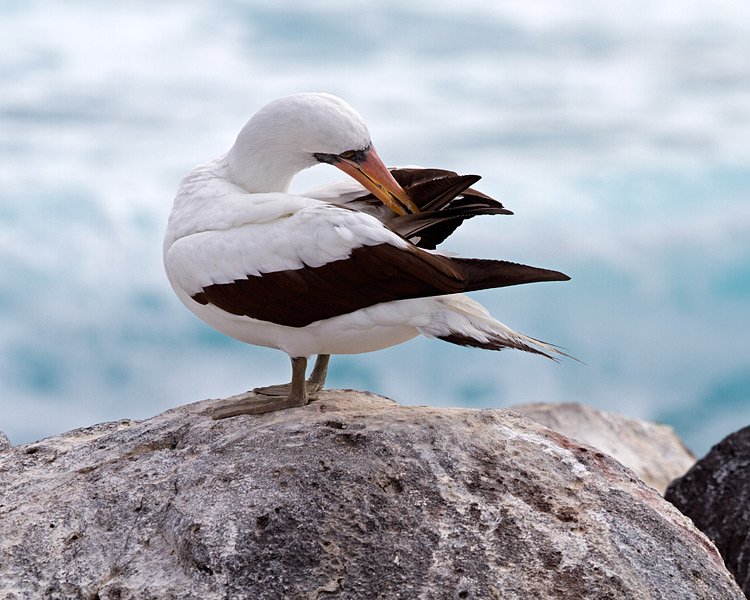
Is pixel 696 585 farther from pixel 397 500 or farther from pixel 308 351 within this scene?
pixel 308 351

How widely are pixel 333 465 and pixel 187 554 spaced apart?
0.79m

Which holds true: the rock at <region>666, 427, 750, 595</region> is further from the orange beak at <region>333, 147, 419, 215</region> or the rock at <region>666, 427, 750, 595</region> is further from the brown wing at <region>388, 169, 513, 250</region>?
the orange beak at <region>333, 147, 419, 215</region>

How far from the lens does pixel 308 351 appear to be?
15.1 feet

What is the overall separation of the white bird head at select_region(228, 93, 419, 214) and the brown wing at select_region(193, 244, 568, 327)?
26.6 inches

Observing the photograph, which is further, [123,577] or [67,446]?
[67,446]

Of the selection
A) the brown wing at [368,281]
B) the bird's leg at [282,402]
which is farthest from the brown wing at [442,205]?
the bird's leg at [282,402]

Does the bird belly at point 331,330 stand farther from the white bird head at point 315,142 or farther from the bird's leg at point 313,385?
the white bird head at point 315,142

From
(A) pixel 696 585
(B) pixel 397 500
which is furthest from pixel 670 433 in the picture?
(B) pixel 397 500

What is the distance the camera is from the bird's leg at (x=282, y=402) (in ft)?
15.5

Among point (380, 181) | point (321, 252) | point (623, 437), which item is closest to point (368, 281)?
point (321, 252)

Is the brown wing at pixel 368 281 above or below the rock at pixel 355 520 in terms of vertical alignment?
above

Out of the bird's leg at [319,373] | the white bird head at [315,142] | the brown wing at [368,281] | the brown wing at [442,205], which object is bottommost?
the bird's leg at [319,373]

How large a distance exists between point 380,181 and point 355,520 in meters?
1.92

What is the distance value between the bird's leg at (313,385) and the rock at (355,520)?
570 mm
